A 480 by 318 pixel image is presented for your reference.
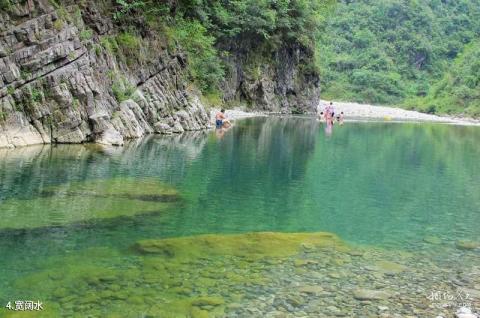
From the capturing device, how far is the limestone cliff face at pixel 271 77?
68.8 m

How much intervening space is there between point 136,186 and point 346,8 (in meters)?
168

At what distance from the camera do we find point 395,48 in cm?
15338

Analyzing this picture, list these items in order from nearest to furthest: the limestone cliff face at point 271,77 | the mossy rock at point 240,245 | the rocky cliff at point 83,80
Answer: the mossy rock at point 240,245
the rocky cliff at point 83,80
the limestone cliff face at point 271,77

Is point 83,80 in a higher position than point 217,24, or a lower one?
lower

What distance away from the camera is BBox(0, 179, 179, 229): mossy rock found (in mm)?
13094

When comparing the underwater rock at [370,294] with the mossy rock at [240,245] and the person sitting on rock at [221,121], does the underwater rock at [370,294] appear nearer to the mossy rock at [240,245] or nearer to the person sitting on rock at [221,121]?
the mossy rock at [240,245]

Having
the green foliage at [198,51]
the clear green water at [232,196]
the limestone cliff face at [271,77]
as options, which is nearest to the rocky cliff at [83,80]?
the clear green water at [232,196]

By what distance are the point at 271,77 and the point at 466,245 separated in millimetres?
63680

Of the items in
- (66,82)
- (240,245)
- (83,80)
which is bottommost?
(240,245)

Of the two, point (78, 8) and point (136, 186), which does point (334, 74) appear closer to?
point (78, 8)

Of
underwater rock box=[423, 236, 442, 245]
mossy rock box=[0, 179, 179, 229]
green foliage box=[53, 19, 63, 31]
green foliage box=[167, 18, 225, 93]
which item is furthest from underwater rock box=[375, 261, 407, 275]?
green foliage box=[167, 18, 225, 93]

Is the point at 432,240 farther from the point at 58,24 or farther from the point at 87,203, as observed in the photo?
the point at 58,24

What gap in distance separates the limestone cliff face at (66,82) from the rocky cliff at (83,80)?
5 cm

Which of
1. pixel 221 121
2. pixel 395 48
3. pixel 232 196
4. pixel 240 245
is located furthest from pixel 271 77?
pixel 395 48
